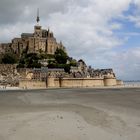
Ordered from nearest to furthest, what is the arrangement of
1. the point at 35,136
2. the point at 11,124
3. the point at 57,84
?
the point at 35,136 → the point at 11,124 → the point at 57,84

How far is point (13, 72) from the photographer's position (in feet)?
350

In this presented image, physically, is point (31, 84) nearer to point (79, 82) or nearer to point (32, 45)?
point (79, 82)

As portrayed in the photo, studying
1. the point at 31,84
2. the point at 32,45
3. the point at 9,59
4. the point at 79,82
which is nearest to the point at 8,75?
the point at 9,59

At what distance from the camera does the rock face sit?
96.1 metres

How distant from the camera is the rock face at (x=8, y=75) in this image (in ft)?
315

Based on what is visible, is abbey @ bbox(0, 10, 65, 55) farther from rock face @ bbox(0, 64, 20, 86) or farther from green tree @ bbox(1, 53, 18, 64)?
rock face @ bbox(0, 64, 20, 86)

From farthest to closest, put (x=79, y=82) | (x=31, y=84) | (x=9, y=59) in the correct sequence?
(x=9, y=59) → (x=79, y=82) → (x=31, y=84)

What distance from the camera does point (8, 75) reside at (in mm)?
106062

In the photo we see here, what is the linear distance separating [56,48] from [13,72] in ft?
113

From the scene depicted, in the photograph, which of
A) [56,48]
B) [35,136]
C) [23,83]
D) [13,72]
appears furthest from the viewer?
[56,48]

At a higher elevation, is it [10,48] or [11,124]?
[10,48]

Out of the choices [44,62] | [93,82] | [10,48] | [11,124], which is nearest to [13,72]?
[44,62]

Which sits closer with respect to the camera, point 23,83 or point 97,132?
point 97,132

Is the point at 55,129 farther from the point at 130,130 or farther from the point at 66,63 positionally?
the point at 66,63
